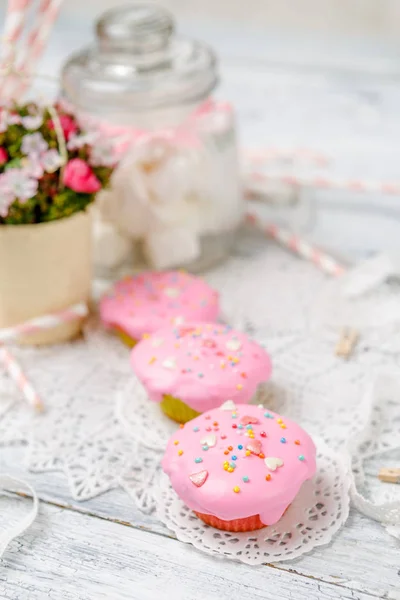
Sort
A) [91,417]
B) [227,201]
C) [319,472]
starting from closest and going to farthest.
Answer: [319,472] < [91,417] < [227,201]

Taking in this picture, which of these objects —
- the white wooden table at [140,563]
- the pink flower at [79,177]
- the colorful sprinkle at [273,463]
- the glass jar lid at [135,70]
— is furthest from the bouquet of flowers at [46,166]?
the colorful sprinkle at [273,463]

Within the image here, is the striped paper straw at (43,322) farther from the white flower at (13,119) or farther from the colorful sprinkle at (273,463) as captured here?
the colorful sprinkle at (273,463)

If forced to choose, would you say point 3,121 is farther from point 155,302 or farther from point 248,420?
point 248,420

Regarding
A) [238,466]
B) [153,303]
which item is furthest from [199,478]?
[153,303]

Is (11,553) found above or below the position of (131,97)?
below

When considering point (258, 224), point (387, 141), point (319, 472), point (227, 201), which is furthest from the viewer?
point (387, 141)

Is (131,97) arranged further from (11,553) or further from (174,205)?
(11,553)

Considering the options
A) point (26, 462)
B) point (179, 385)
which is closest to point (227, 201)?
point (179, 385)
